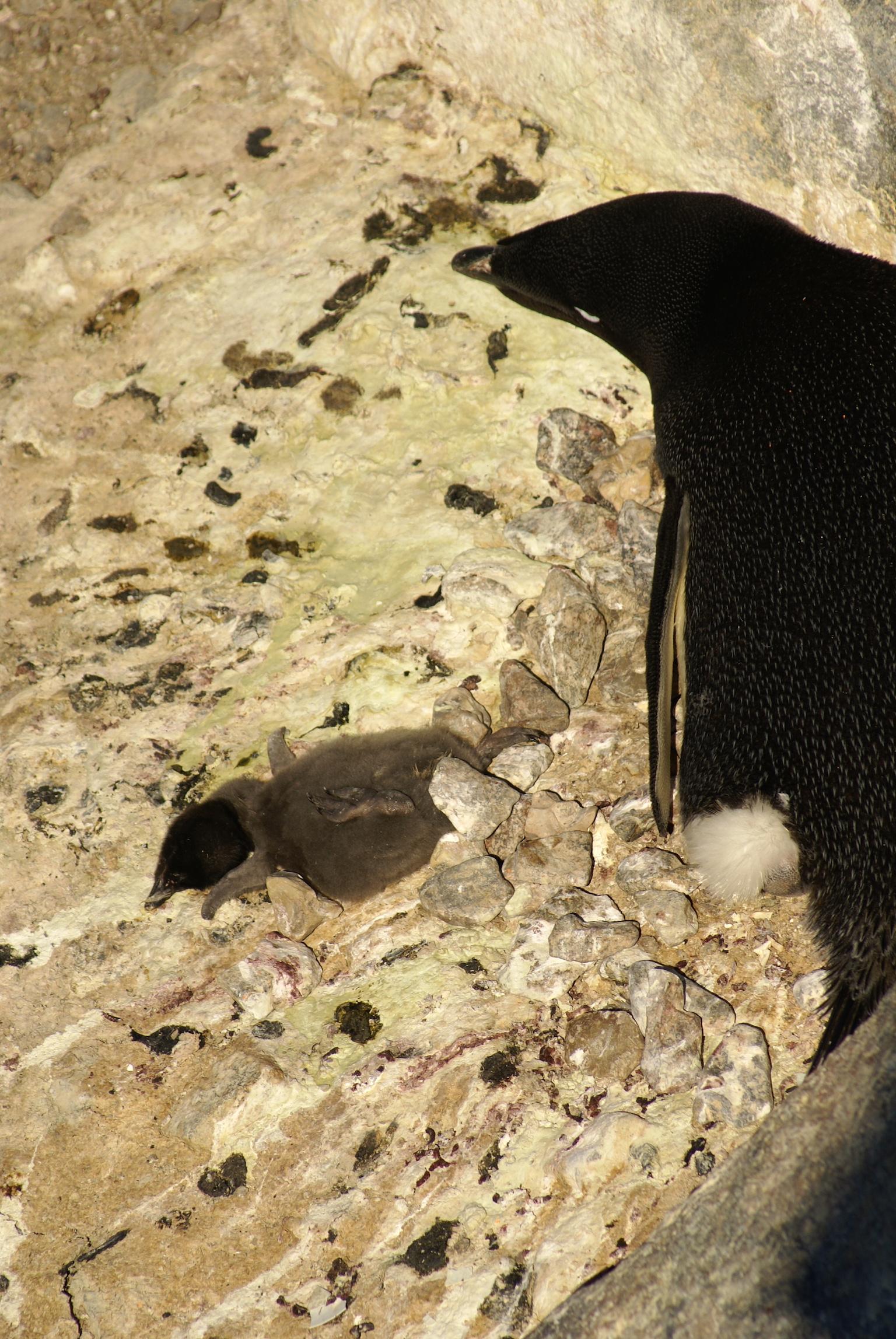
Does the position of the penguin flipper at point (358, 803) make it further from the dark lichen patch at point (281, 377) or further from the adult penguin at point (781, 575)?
the dark lichen patch at point (281, 377)

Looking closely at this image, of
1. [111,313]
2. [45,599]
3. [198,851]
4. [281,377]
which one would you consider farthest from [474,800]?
[111,313]

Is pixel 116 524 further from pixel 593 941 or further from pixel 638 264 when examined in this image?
pixel 593 941

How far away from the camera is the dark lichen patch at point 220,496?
2.68m

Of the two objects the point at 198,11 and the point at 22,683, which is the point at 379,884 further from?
the point at 198,11

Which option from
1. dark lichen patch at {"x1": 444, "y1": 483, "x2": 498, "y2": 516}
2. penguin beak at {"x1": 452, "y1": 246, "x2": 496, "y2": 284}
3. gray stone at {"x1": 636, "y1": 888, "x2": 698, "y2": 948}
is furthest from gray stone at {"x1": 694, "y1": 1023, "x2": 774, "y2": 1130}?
penguin beak at {"x1": 452, "y1": 246, "x2": 496, "y2": 284}

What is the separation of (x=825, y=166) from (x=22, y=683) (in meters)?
→ 2.28

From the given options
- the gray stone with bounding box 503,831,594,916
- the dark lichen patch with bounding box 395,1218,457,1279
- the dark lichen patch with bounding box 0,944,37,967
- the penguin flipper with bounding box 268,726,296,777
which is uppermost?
the gray stone with bounding box 503,831,594,916

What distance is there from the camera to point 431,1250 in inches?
59.3

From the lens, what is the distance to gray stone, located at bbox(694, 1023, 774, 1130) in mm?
1520

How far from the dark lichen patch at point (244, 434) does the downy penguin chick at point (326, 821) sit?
0.90 meters

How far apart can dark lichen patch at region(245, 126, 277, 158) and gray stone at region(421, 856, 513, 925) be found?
8.21 ft

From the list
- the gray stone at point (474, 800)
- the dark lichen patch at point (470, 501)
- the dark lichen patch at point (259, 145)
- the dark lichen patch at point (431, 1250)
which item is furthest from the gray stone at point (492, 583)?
the dark lichen patch at point (259, 145)

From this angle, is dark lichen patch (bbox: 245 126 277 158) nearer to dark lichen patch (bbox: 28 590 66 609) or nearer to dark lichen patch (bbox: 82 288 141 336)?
dark lichen patch (bbox: 82 288 141 336)

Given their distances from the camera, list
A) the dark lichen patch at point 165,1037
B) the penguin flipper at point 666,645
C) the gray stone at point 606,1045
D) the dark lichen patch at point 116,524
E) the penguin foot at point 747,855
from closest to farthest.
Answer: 1. the gray stone at point 606,1045
2. the penguin foot at point 747,855
3. the dark lichen patch at point 165,1037
4. the penguin flipper at point 666,645
5. the dark lichen patch at point 116,524
